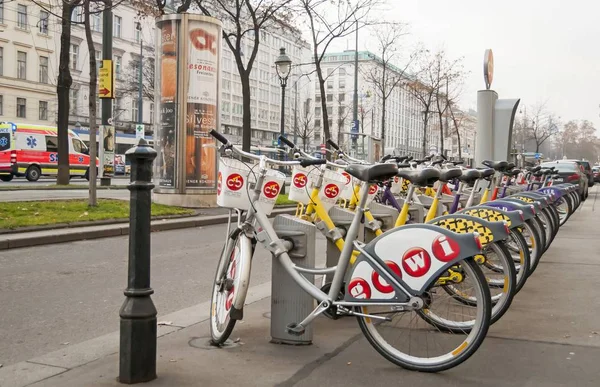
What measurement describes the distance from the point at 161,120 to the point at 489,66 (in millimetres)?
7947

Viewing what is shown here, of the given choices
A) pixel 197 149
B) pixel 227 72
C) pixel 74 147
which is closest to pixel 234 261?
pixel 197 149

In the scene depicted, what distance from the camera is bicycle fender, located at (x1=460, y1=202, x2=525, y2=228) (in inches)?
192

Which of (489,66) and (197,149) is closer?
(489,66)

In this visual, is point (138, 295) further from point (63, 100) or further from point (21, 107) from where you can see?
point (21, 107)

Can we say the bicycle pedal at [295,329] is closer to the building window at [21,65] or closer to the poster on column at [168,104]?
the poster on column at [168,104]

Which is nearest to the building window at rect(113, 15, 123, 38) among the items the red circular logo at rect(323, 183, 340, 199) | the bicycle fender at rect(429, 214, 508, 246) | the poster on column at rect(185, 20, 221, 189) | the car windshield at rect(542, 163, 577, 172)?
the car windshield at rect(542, 163, 577, 172)

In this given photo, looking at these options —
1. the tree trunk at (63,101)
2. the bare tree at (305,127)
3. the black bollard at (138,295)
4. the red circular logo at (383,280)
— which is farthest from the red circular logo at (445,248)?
the bare tree at (305,127)

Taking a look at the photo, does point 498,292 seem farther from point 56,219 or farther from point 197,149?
point 197,149

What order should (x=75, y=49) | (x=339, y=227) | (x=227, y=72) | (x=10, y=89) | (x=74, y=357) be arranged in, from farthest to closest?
(x=227, y=72) → (x=75, y=49) → (x=10, y=89) → (x=339, y=227) → (x=74, y=357)

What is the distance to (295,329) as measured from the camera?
4059mm

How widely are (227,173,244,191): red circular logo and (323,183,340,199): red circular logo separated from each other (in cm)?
113

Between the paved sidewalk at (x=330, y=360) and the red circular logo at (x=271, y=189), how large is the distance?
100 cm

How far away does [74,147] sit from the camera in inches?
1470

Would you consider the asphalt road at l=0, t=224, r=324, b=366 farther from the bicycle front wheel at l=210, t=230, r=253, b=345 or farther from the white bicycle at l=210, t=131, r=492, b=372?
the white bicycle at l=210, t=131, r=492, b=372
